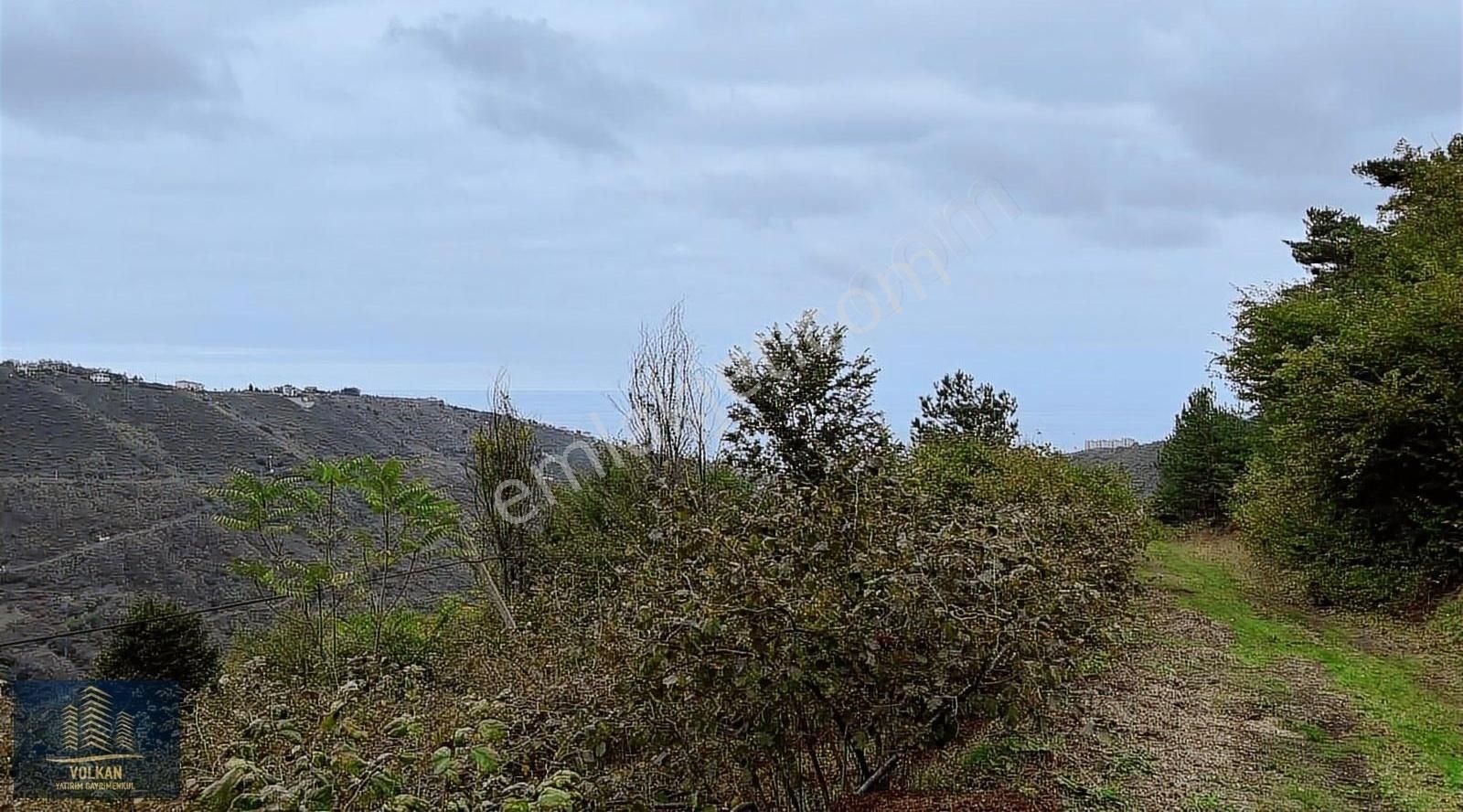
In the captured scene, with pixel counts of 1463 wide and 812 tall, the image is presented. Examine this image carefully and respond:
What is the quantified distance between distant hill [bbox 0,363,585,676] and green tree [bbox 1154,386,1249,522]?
1539cm

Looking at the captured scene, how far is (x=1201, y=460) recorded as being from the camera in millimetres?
21656

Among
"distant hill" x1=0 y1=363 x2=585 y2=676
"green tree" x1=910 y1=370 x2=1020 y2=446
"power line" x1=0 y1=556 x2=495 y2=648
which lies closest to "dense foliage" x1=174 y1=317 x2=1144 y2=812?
"power line" x1=0 y1=556 x2=495 y2=648

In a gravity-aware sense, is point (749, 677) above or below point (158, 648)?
above

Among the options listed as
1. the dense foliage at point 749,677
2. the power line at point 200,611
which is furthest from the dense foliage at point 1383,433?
the power line at point 200,611

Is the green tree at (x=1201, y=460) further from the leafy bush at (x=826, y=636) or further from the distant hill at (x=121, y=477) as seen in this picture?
the leafy bush at (x=826, y=636)

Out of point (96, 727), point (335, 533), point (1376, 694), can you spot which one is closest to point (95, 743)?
point (96, 727)

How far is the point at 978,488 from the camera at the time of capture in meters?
9.38

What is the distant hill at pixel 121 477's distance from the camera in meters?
8.16

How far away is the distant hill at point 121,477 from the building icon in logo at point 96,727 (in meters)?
3.33

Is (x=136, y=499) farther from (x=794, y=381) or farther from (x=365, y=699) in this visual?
(x=794, y=381)

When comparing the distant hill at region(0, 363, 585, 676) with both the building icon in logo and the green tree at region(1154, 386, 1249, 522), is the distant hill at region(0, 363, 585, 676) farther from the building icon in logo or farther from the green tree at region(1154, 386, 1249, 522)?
the green tree at region(1154, 386, 1249, 522)

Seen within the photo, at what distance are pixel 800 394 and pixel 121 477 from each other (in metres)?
7.44

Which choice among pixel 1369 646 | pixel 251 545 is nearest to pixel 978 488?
pixel 1369 646

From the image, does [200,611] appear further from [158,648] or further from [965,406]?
[965,406]
